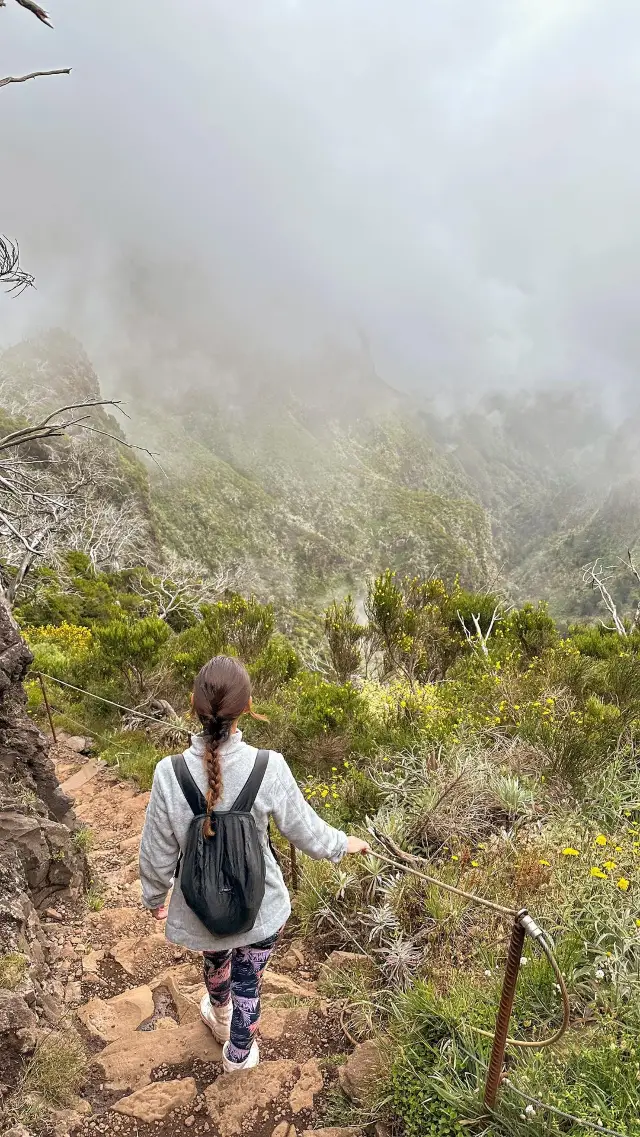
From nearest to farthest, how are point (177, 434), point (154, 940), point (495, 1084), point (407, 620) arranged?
point (495, 1084) < point (154, 940) < point (407, 620) < point (177, 434)

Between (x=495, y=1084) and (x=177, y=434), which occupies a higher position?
(x=177, y=434)

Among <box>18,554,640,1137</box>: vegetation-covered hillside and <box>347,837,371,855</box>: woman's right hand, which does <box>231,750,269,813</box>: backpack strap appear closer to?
<box>347,837,371,855</box>: woman's right hand

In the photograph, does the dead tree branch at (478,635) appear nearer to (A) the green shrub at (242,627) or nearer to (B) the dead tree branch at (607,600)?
(B) the dead tree branch at (607,600)

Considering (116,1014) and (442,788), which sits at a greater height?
(442,788)

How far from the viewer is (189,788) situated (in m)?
1.91

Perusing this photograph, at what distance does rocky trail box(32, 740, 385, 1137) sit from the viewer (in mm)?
2236

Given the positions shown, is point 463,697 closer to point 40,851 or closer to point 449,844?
point 449,844

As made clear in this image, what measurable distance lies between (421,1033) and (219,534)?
6649 cm

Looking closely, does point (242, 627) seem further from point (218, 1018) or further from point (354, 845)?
point (354, 845)

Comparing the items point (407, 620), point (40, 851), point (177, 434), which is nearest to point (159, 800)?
point (40, 851)

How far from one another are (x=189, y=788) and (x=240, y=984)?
0.94 metres

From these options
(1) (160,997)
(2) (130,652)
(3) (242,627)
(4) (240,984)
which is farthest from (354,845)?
(3) (242,627)

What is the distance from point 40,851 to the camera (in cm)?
306

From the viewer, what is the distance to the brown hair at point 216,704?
1839 mm
